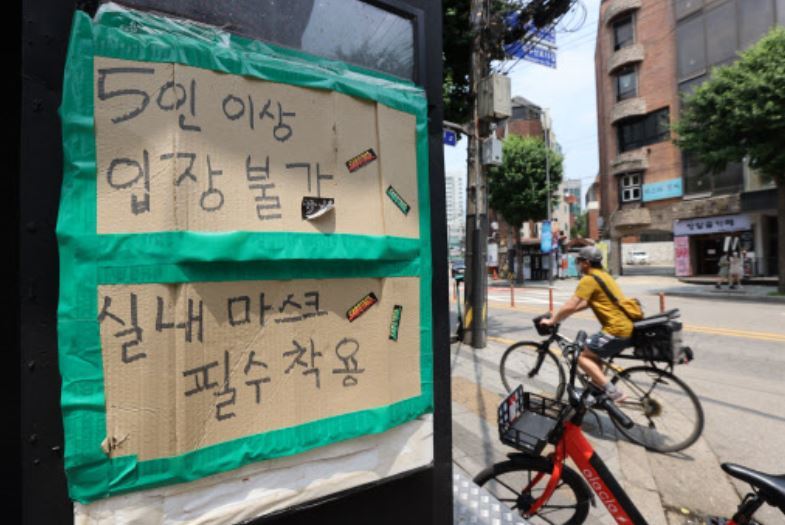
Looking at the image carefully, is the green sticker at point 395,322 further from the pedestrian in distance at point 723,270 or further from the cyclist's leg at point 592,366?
the pedestrian in distance at point 723,270

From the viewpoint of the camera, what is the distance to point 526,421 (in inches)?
97.0

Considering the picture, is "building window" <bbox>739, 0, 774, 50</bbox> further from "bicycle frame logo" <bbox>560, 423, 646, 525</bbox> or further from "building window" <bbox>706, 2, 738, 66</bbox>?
"bicycle frame logo" <bbox>560, 423, 646, 525</bbox>

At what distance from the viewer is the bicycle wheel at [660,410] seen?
3.93 metres

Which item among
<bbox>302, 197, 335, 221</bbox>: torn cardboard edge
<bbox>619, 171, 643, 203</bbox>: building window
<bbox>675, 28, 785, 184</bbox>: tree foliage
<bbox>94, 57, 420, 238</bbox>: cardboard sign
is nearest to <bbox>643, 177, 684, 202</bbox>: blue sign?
<bbox>619, 171, 643, 203</bbox>: building window

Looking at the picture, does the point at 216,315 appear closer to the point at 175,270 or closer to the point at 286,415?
the point at 175,270

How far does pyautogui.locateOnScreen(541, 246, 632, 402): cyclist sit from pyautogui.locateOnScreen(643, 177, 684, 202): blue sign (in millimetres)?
28569

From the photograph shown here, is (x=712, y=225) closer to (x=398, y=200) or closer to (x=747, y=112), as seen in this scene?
(x=747, y=112)

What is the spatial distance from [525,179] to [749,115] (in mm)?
13458

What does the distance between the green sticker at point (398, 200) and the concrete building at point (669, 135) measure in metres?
26.4

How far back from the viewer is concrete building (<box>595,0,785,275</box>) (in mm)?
23328

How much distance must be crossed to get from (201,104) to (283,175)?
0.31 meters

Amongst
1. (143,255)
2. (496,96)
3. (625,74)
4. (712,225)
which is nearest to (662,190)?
(712,225)

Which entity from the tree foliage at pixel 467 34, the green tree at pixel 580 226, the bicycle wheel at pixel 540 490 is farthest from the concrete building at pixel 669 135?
the green tree at pixel 580 226

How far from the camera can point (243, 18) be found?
142 centimetres
